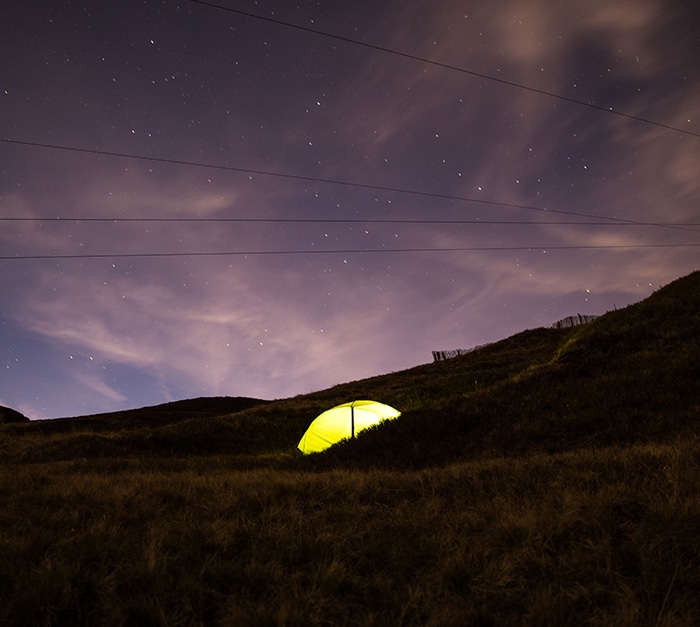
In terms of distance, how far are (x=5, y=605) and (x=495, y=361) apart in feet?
101

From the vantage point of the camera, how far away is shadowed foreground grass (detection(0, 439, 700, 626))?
129 inches

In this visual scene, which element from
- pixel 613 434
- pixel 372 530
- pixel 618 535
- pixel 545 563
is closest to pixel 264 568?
pixel 372 530

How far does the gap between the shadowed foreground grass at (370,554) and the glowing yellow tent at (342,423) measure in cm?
1240

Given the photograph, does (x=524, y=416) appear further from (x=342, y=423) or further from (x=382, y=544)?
(x=382, y=544)

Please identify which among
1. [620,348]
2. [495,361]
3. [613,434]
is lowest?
[613,434]

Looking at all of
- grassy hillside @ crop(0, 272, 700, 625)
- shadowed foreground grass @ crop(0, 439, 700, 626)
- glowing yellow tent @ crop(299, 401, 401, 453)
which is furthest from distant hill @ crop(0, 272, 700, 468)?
shadowed foreground grass @ crop(0, 439, 700, 626)

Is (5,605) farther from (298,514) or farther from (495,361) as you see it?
(495,361)

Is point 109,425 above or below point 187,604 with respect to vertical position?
above

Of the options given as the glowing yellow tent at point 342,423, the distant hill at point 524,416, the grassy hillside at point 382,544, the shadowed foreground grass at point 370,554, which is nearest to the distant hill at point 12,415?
the distant hill at point 524,416

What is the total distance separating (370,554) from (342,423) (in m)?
15.0

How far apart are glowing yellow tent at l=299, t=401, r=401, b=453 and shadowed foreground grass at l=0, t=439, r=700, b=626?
12404mm

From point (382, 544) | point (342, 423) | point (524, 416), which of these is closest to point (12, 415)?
point (342, 423)

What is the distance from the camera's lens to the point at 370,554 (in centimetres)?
439

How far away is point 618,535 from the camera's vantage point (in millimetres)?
4258
